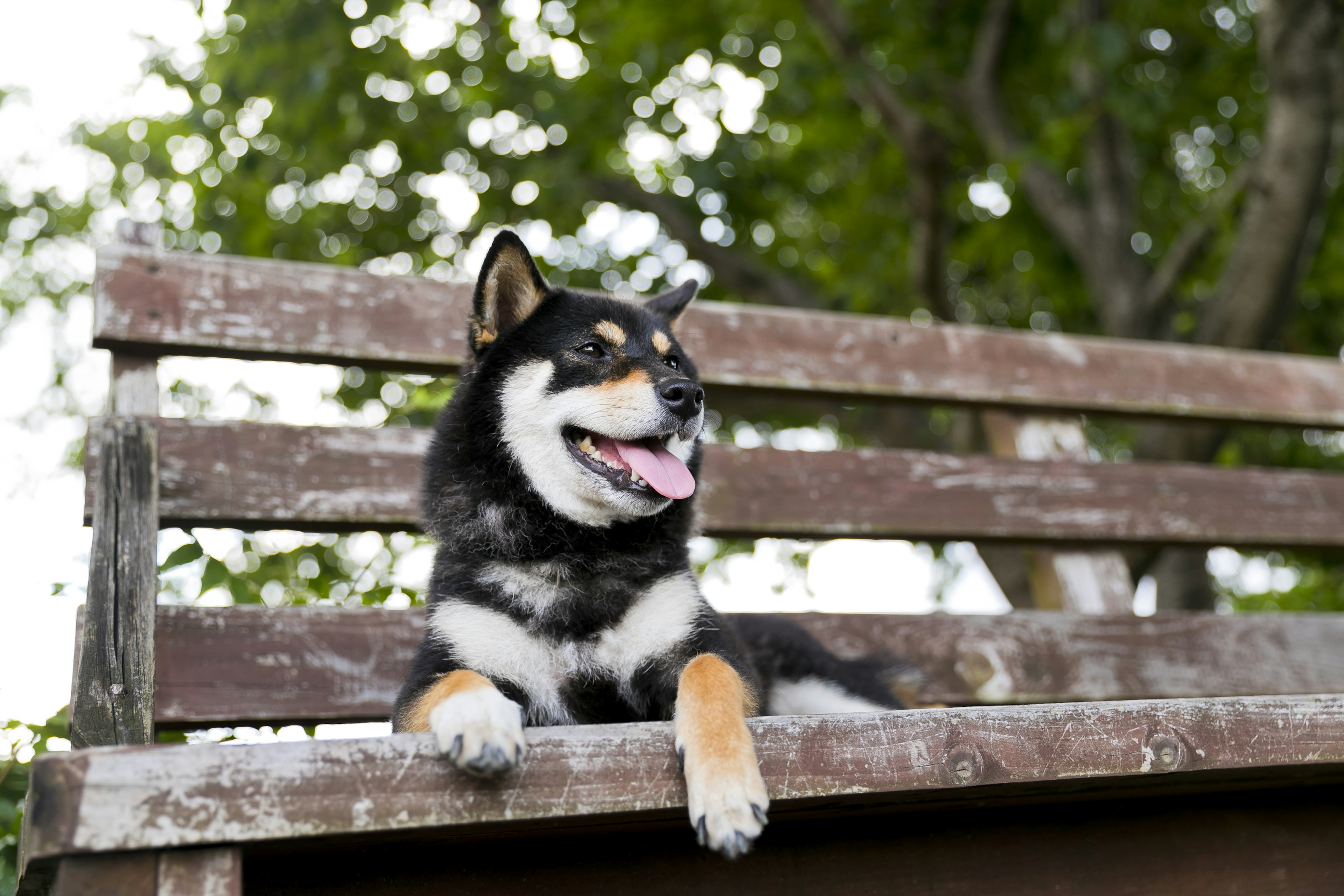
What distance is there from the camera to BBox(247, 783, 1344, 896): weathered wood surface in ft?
4.90

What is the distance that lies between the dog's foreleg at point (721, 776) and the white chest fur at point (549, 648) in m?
0.42

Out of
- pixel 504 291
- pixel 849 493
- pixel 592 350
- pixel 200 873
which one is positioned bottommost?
pixel 200 873

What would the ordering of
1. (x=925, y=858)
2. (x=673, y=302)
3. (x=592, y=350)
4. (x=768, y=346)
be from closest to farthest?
(x=925, y=858) → (x=592, y=350) → (x=673, y=302) → (x=768, y=346)

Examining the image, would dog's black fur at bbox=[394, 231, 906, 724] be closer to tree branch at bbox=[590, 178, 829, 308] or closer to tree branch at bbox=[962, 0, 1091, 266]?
tree branch at bbox=[962, 0, 1091, 266]

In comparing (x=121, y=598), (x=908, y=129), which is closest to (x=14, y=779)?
(x=121, y=598)

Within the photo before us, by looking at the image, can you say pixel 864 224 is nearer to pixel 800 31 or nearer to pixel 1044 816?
pixel 800 31

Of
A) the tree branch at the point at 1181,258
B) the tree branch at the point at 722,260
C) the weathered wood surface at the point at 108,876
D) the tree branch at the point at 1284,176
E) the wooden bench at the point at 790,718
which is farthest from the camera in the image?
the tree branch at the point at 722,260

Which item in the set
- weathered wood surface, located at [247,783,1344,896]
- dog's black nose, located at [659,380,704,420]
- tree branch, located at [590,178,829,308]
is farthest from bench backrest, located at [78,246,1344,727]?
tree branch, located at [590,178,829,308]

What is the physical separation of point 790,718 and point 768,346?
1815mm

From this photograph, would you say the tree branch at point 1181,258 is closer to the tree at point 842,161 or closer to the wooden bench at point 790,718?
the tree at point 842,161

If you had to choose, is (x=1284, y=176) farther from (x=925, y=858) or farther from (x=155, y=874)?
(x=155, y=874)

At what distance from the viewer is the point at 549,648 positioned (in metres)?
1.97

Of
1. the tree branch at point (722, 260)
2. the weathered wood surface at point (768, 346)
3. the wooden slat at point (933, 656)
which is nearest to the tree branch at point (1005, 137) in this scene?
the tree branch at point (722, 260)

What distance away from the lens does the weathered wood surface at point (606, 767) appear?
115cm
